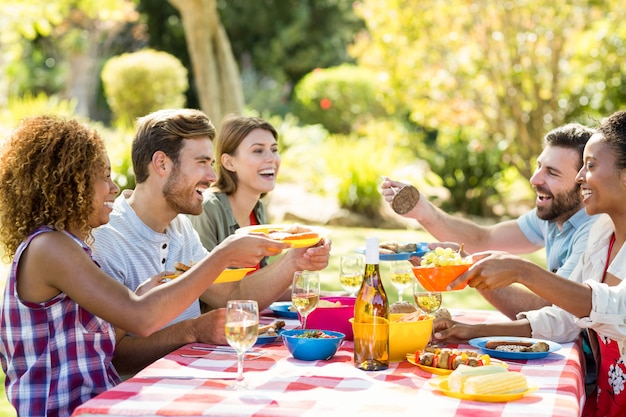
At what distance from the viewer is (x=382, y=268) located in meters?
9.91

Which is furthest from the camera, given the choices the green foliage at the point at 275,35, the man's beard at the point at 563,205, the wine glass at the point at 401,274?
the green foliage at the point at 275,35

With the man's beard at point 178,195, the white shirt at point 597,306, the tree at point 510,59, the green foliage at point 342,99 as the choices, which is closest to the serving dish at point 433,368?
the white shirt at point 597,306

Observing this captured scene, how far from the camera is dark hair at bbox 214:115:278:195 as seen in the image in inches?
200

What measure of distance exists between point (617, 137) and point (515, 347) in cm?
95

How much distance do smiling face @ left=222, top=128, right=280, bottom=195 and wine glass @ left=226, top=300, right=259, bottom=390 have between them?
7.81ft

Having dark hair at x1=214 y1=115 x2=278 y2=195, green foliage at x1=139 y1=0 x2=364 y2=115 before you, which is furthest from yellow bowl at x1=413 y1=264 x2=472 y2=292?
green foliage at x1=139 y1=0 x2=364 y2=115

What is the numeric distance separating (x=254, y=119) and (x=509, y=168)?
8804mm

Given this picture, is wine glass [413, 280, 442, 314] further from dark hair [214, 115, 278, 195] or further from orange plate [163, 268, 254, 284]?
dark hair [214, 115, 278, 195]

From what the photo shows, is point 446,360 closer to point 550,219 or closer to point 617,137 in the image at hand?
point 617,137

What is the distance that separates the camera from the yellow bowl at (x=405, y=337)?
3.01 m

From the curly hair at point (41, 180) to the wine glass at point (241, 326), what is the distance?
676 mm

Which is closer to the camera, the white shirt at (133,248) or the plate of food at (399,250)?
the white shirt at (133,248)

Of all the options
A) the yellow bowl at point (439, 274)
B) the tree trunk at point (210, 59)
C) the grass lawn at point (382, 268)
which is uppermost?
the tree trunk at point (210, 59)

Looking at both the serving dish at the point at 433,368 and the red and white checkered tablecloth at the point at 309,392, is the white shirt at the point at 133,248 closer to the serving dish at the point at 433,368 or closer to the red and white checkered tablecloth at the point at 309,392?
the red and white checkered tablecloth at the point at 309,392
